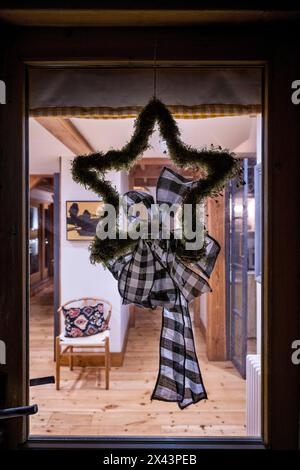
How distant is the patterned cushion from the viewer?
2.94 m

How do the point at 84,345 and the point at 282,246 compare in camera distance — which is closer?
the point at 282,246

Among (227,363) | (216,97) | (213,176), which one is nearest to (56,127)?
(216,97)

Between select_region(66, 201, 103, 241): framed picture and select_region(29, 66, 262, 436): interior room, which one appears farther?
select_region(66, 201, 103, 241): framed picture

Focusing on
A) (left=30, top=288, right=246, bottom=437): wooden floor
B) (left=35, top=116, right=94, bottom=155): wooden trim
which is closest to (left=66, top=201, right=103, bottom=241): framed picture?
(left=35, top=116, right=94, bottom=155): wooden trim

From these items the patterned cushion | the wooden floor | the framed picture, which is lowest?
the wooden floor

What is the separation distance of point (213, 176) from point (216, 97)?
0.35 m

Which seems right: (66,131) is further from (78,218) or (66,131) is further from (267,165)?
(267,165)

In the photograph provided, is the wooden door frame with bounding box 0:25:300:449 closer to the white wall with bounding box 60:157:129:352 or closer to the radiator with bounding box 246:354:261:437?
the radiator with bounding box 246:354:261:437

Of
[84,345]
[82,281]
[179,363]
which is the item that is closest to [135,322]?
[82,281]

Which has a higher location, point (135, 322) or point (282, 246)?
point (282, 246)

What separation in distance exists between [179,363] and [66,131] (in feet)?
6.09

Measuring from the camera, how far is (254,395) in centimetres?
149

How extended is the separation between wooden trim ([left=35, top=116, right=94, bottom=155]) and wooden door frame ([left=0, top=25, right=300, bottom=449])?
1.00 m
